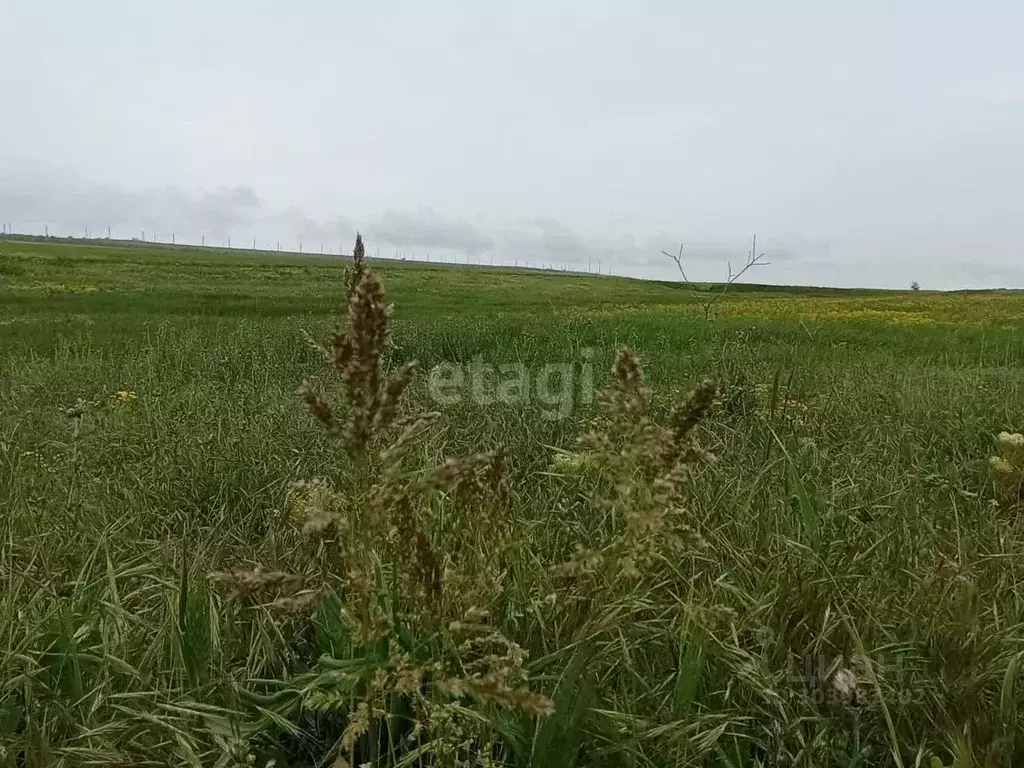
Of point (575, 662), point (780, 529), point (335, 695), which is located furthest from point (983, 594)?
point (335, 695)

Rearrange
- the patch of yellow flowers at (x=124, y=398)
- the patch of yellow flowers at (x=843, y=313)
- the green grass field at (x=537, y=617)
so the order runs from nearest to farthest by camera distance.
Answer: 1. the green grass field at (x=537, y=617)
2. the patch of yellow flowers at (x=124, y=398)
3. the patch of yellow flowers at (x=843, y=313)

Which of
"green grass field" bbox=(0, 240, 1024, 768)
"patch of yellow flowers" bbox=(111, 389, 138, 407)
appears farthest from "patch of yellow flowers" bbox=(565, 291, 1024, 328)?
"green grass field" bbox=(0, 240, 1024, 768)

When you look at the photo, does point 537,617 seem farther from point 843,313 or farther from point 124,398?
point 843,313

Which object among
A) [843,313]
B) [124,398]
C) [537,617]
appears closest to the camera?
[537,617]

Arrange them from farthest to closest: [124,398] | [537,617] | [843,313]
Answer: [843,313] → [124,398] → [537,617]

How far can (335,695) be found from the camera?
1.08 m

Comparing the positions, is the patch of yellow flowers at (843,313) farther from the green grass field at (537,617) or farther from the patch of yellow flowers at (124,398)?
the green grass field at (537,617)

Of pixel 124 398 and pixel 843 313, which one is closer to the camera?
pixel 124 398

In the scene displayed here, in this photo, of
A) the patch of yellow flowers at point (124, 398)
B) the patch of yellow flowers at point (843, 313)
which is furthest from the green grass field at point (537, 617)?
the patch of yellow flowers at point (843, 313)

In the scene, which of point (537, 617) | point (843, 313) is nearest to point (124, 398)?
point (537, 617)

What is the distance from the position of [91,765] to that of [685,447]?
4.04ft

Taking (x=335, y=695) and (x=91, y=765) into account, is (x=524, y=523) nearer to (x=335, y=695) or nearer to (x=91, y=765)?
(x=335, y=695)

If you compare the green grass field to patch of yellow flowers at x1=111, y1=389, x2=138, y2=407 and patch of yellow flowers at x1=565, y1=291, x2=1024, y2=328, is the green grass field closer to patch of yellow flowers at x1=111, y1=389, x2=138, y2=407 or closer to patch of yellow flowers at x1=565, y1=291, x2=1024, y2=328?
patch of yellow flowers at x1=111, y1=389, x2=138, y2=407

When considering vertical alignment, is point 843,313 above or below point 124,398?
above
